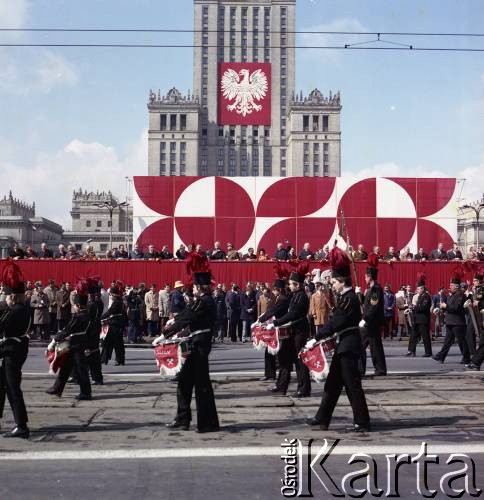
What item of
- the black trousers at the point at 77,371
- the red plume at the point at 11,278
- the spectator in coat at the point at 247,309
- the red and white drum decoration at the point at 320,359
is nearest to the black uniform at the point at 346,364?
the red and white drum decoration at the point at 320,359

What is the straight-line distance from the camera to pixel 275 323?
10.9 m

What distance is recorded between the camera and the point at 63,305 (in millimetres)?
21766

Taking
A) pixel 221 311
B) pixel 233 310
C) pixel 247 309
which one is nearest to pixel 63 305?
pixel 221 311

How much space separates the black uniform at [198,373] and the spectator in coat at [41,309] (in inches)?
568

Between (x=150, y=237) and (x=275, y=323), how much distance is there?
1790 cm

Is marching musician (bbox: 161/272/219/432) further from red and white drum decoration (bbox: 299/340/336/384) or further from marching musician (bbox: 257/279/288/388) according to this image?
marching musician (bbox: 257/279/288/388)

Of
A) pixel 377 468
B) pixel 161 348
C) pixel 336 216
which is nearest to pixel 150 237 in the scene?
pixel 336 216

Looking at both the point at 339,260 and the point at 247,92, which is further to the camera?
the point at 247,92

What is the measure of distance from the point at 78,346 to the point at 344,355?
15.6ft

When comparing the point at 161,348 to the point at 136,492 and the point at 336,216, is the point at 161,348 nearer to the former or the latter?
the point at 136,492

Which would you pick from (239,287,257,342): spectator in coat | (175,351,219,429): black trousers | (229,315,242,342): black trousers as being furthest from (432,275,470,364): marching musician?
(229,315,242,342): black trousers

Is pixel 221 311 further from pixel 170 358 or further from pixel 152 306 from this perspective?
pixel 170 358

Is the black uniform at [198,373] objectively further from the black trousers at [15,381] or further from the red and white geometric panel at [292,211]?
the red and white geometric panel at [292,211]

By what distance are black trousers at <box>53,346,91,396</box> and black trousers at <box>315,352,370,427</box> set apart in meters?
4.21
